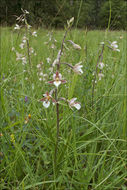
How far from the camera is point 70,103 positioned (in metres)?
1.15

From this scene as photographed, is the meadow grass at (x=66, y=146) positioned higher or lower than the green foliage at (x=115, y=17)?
lower

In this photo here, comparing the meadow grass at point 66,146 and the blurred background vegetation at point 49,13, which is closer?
the meadow grass at point 66,146

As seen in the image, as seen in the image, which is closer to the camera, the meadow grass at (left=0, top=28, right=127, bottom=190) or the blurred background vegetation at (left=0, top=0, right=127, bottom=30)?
the meadow grass at (left=0, top=28, right=127, bottom=190)

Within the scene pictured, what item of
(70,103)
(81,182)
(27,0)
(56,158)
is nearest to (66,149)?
(56,158)

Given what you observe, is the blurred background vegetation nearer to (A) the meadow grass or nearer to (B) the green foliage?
(B) the green foliage

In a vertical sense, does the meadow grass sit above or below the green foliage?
below

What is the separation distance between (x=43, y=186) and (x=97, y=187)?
347 millimetres

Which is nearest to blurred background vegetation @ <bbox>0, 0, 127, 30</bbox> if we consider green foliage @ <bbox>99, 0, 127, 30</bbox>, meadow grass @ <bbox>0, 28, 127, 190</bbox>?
green foliage @ <bbox>99, 0, 127, 30</bbox>

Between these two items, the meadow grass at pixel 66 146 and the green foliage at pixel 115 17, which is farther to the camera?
the green foliage at pixel 115 17

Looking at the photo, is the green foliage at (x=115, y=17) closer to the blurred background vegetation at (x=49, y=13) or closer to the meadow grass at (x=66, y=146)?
the blurred background vegetation at (x=49, y=13)

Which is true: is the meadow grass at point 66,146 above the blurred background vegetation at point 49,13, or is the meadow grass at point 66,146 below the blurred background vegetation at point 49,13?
below

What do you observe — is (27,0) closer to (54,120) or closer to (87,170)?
(54,120)

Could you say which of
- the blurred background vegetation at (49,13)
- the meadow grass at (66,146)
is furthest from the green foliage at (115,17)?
the meadow grass at (66,146)

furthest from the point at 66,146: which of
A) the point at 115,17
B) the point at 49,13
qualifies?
the point at 49,13
